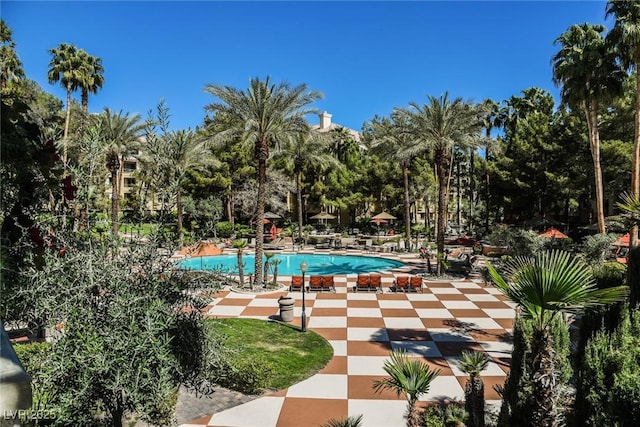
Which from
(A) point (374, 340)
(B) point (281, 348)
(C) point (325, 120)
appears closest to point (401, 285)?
(A) point (374, 340)

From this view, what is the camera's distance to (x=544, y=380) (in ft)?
17.3

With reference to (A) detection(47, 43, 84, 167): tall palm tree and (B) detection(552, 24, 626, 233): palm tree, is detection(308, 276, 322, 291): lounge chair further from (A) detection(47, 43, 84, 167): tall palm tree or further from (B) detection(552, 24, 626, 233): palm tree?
(A) detection(47, 43, 84, 167): tall palm tree

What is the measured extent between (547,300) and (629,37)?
19.5 meters

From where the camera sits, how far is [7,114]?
8.03ft

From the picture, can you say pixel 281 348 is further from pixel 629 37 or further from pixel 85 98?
pixel 85 98

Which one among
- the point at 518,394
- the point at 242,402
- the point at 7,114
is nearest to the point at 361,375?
the point at 242,402

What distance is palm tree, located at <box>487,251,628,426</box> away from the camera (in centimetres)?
501

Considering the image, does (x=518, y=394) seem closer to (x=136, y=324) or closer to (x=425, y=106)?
(x=136, y=324)

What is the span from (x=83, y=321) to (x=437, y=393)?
24.8 feet

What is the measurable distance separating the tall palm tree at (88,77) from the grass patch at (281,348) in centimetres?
2840

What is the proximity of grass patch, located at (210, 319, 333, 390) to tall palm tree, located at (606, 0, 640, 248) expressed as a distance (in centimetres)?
1532

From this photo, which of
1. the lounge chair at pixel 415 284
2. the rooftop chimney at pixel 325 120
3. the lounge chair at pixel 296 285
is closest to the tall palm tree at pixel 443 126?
the lounge chair at pixel 415 284

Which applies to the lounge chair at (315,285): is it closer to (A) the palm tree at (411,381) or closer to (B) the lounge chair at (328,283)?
(B) the lounge chair at (328,283)

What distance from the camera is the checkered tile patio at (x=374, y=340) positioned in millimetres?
8164
